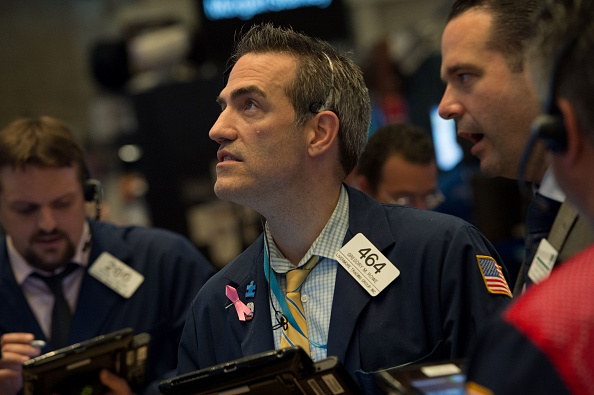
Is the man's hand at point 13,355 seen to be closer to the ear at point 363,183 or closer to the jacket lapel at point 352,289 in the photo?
the jacket lapel at point 352,289

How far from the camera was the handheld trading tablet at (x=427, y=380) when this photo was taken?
1.71 metres

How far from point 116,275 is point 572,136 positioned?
8.52 feet

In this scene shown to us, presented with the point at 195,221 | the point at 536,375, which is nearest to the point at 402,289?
the point at 536,375

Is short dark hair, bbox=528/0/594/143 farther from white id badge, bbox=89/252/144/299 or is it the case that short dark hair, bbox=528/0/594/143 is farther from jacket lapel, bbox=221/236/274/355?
white id badge, bbox=89/252/144/299

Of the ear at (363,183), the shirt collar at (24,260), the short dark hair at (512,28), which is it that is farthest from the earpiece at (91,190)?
the short dark hair at (512,28)

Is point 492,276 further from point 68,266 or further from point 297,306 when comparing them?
point 68,266

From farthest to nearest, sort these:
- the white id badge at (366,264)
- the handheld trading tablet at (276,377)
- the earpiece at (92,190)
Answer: the earpiece at (92,190), the white id badge at (366,264), the handheld trading tablet at (276,377)

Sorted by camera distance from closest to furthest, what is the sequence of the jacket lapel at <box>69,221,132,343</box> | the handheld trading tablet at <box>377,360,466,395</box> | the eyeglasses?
the handheld trading tablet at <box>377,360,466,395</box>
the jacket lapel at <box>69,221,132,343</box>
the eyeglasses

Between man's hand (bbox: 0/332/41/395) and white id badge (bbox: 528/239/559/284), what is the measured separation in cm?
164

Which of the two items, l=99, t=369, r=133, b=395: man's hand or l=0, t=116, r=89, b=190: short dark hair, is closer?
l=99, t=369, r=133, b=395: man's hand

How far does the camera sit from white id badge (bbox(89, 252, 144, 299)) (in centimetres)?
366

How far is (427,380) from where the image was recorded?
1767mm

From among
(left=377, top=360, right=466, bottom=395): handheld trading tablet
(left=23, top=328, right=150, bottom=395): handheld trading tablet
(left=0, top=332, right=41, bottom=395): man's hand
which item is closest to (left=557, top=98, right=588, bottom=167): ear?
(left=377, top=360, right=466, bottom=395): handheld trading tablet

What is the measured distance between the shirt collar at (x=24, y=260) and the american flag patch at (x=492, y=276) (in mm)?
1833
